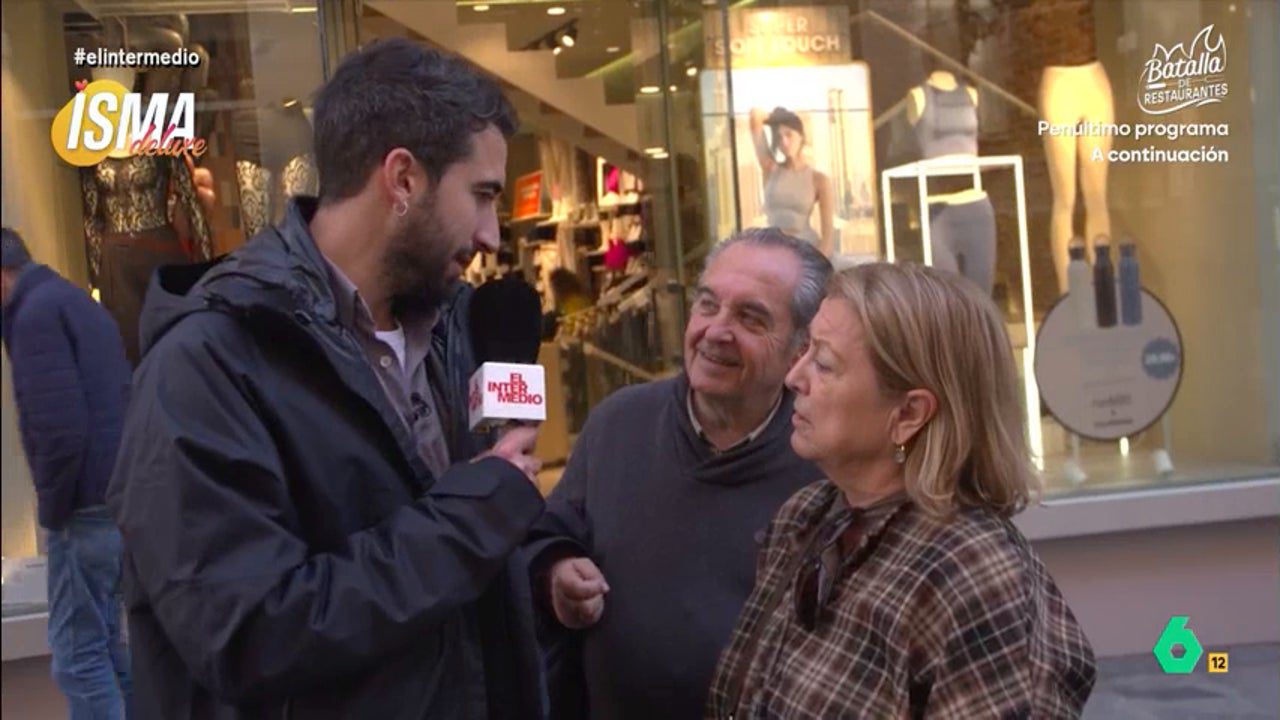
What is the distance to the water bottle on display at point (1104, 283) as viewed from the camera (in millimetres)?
7621

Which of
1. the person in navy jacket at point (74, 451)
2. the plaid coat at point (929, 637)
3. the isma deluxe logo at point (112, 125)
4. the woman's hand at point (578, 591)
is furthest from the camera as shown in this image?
the isma deluxe logo at point (112, 125)

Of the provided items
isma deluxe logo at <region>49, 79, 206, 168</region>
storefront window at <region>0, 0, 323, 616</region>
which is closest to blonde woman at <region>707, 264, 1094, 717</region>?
storefront window at <region>0, 0, 323, 616</region>

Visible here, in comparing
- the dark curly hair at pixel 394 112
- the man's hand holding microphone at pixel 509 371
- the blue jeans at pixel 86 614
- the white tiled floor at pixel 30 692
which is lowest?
the white tiled floor at pixel 30 692

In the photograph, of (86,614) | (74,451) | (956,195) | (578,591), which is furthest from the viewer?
(956,195)

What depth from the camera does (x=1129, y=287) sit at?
766cm

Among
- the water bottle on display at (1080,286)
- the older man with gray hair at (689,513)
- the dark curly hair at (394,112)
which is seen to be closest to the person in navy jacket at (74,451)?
the older man with gray hair at (689,513)

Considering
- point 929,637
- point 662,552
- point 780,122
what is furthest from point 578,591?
point 780,122

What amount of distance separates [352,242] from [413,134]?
190mm

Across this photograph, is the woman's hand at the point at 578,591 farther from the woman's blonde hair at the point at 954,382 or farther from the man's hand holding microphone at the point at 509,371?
the woman's blonde hair at the point at 954,382

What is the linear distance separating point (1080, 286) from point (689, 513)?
4.89m

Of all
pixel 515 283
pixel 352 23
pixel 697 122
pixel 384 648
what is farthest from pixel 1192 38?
pixel 384 648

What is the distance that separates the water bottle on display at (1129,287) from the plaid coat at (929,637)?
217 inches

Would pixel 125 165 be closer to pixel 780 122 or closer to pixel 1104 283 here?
pixel 780 122

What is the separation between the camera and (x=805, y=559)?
2.51 meters
